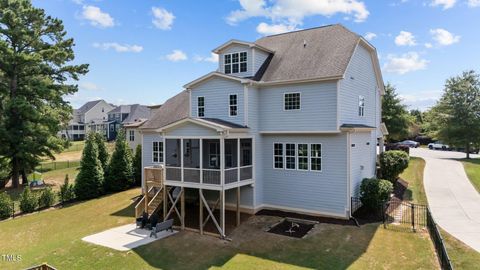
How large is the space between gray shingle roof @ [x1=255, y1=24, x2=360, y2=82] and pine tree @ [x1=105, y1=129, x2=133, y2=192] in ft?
46.0

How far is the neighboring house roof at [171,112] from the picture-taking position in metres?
24.1

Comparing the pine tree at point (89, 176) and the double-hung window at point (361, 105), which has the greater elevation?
the double-hung window at point (361, 105)

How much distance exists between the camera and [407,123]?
3962cm

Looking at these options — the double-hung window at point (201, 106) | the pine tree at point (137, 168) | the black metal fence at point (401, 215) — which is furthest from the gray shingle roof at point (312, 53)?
the pine tree at point (137, 168)

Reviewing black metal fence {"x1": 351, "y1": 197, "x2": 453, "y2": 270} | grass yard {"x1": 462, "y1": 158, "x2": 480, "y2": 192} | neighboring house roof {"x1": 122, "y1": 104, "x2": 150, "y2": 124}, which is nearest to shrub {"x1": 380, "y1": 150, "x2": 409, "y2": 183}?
black metal fence {"x1": 351, "y1": 197, "x2": 453, "y2": 270}

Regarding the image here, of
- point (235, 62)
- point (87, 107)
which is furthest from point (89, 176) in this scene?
point (87, 107)

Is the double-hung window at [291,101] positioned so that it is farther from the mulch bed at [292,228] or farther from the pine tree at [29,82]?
the pine tree at [29,82]

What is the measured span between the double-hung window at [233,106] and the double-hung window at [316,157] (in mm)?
4651

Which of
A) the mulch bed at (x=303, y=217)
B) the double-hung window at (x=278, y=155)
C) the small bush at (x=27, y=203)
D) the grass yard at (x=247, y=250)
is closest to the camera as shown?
the grass yard at (x=247, y=250)

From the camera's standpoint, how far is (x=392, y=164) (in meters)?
21.5

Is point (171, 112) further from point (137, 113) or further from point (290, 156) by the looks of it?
point (137, 113)

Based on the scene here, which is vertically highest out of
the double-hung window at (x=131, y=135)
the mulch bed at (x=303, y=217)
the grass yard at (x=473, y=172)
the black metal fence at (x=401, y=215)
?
the double-hung window at (x=131, y=135)

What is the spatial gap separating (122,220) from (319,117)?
41.1ft

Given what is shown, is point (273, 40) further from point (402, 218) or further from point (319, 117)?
point (402, 218)
